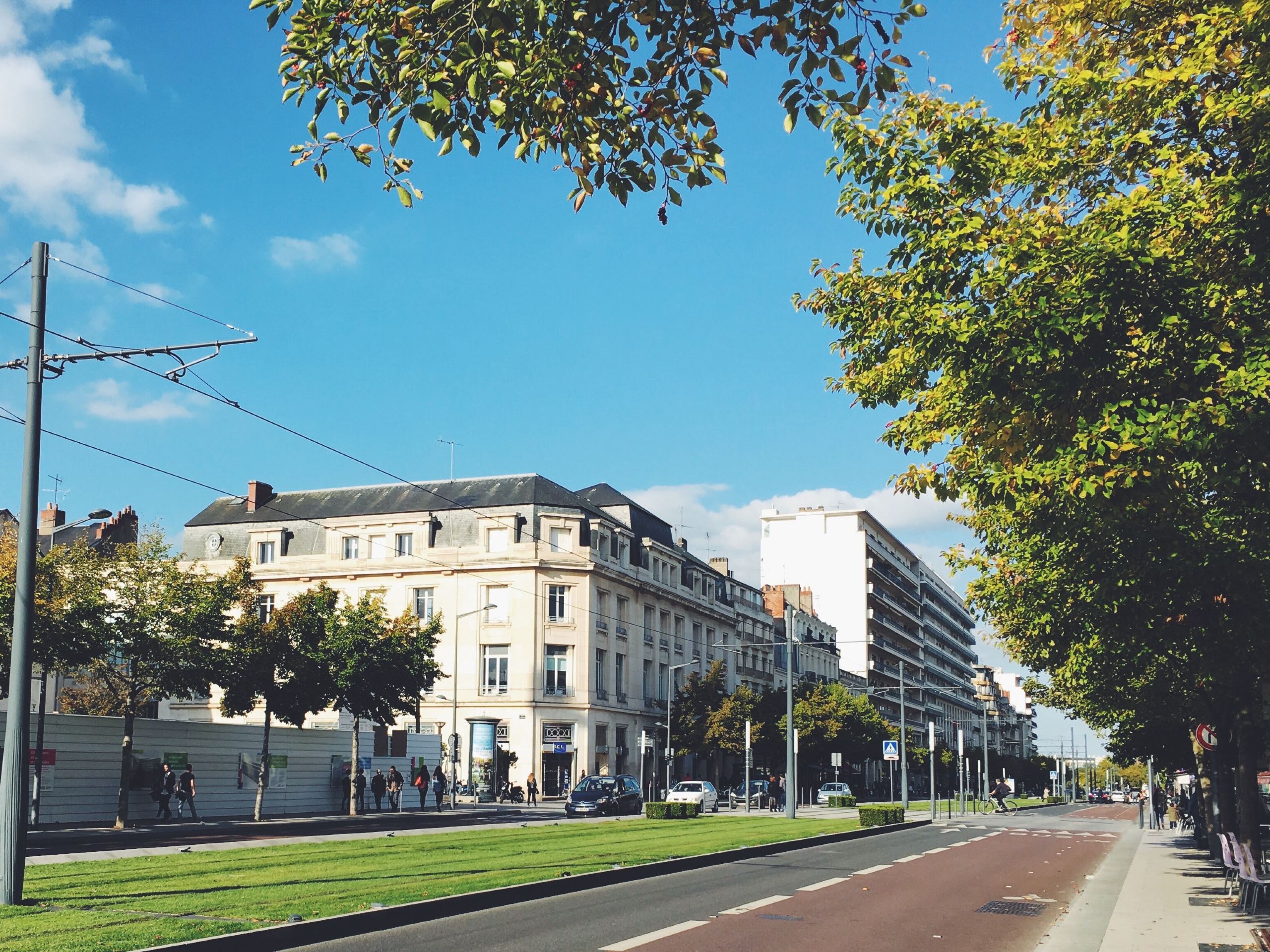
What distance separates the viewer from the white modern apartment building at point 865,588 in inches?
4665

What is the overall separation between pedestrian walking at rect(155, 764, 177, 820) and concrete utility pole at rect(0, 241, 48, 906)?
22159 mm

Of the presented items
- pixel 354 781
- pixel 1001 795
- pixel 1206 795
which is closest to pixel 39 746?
pixel 354 781

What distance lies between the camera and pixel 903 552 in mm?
139125

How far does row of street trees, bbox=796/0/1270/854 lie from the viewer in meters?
9.60

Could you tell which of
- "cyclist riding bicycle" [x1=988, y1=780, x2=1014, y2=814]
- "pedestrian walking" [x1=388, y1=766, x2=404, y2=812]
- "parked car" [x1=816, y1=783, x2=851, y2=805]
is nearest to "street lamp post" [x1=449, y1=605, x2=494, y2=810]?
"pedestrian walking" [x1=388, y1=766, x2=404, y2=812]

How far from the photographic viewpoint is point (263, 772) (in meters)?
36.0

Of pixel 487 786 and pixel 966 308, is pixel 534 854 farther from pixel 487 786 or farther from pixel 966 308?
pixel 487 786

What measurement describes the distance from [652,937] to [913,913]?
468 cm

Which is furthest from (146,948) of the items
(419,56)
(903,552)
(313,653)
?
(903,552)

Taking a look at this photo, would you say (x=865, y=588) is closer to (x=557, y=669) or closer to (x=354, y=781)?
(x=557, y=669)

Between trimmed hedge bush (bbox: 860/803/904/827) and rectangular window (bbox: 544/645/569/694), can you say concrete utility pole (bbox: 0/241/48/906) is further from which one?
rectangular window (bbox: 544/645/569/694)

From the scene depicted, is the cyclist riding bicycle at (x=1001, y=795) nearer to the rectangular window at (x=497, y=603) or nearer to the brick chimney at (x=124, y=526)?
the rectangular window at (x=497, y=603)

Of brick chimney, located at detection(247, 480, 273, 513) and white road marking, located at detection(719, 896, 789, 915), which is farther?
brick chimney, located at detection(247, 480, 273, 513)

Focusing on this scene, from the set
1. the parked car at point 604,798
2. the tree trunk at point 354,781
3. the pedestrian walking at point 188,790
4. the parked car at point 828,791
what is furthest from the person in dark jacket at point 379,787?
the parked car at point 828,791
